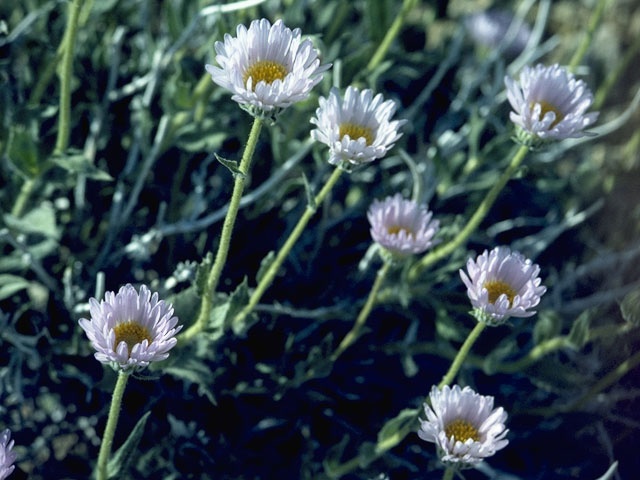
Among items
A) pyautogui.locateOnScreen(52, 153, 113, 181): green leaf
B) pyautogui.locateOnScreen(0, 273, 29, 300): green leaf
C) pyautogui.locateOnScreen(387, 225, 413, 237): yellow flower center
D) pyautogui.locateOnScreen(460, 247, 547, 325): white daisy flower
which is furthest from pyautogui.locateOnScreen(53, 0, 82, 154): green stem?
pyautogui.locateOnScreen(460, 247, 547, 325): white daisy flower

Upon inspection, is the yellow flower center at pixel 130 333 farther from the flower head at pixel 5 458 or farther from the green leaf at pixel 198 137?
the green leaf at pixel 198 137

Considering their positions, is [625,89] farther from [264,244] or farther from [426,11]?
[264,244]

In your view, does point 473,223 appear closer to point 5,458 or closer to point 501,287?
point 501,287

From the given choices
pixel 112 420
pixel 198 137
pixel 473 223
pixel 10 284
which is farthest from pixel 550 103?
pixel 10 284

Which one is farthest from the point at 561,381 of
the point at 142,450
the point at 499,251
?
the point at 142,450

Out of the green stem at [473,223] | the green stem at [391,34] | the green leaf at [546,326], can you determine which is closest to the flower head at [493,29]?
the green stem at [391,34]

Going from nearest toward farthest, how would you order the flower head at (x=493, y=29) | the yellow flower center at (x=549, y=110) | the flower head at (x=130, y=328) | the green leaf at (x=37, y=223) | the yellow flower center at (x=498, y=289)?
the flower head at (x=130, y=328) → the yellow flower center at (x=498, y=289) → the yellow flower center at (x=549, y=110) → the green leaf at (x=37, y=223) → the flower head at (x=493, y=29)

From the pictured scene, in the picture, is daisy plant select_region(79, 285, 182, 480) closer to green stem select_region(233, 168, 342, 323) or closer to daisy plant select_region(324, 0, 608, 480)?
green stem select_region(233, 168, 342, 323)
